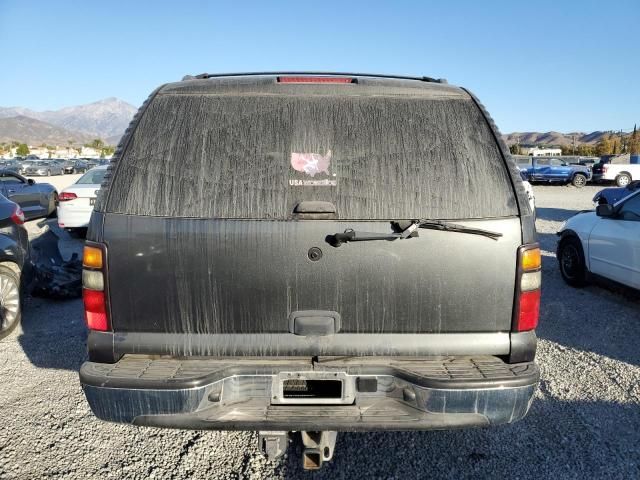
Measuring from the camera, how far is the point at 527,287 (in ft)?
7.10

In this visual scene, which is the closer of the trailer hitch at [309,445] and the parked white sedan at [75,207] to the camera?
the trailer hitch at [309,445]

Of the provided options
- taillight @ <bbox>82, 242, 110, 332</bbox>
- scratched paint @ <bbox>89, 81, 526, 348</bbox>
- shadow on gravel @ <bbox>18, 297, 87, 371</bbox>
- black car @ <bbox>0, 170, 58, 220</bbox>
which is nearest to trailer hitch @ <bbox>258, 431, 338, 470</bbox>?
scratched paint @ <bbox>89, 81, 526, 348</bbox>

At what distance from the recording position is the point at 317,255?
2.08 m

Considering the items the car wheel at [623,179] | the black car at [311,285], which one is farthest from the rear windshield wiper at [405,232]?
the car wheel at [623,179]

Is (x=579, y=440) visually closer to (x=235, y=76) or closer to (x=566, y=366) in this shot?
(x=566, y=366)

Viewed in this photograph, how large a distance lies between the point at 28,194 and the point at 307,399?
1274 cm

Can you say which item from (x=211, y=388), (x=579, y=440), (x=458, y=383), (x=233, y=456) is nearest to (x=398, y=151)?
(x=458, y=383)

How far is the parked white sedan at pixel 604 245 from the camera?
509 centimetres

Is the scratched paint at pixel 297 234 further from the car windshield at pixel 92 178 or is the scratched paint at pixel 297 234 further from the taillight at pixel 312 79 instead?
the car windshield at pixel 92 178

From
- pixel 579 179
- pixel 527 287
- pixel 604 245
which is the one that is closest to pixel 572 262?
pixel 604 245

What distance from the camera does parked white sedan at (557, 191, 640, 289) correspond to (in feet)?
16.7

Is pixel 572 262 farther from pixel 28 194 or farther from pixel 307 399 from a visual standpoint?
pixel 28 194

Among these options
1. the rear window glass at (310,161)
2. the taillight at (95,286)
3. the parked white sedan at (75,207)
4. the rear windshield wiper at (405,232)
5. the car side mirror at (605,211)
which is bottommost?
the parked white sedan at (75,207)

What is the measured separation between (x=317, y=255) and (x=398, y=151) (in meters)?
0.67
